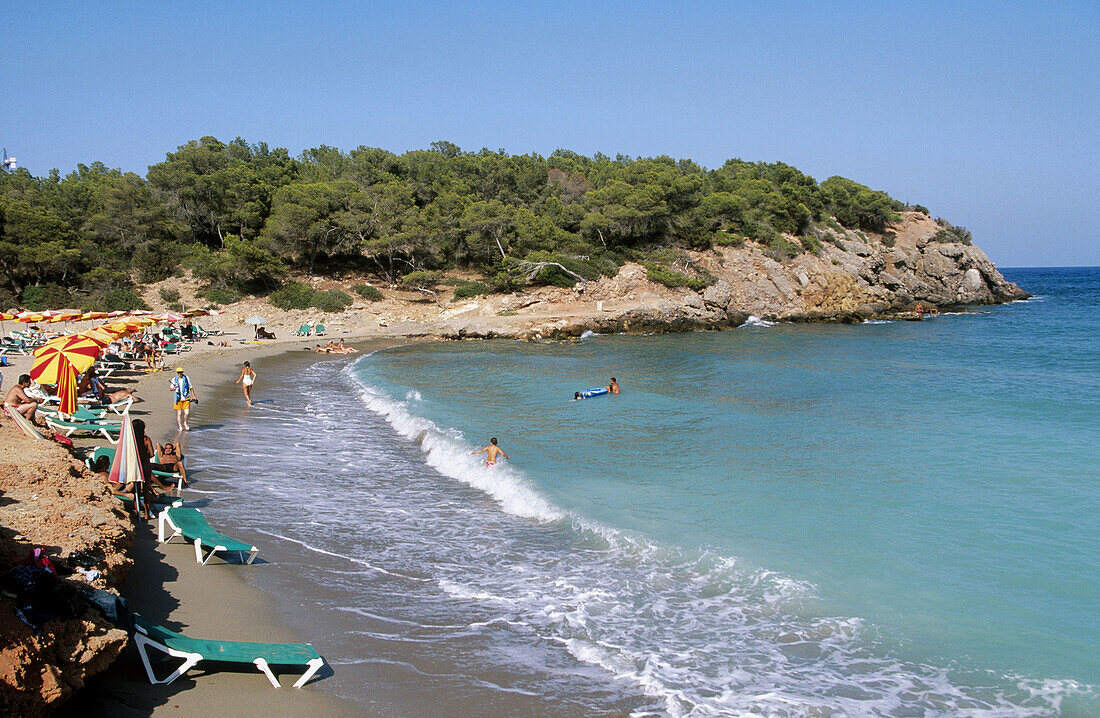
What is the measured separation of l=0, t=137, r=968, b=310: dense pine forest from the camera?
41.9 meters

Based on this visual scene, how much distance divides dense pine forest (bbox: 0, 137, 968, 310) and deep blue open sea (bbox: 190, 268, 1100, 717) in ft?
91.6

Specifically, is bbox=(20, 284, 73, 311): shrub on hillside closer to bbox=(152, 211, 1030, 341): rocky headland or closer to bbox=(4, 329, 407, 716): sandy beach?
bbox=(152, 211, 1030, 341): rocky headland

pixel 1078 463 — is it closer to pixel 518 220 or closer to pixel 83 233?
pixel 518 220

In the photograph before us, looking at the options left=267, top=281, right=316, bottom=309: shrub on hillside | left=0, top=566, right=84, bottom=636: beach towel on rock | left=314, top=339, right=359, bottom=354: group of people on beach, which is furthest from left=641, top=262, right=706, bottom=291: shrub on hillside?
left=0, top=566, right=84, bottom=636: beach towel on rock

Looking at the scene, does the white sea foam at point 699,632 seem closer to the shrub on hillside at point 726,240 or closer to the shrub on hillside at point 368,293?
the shrub on hillside at point 368,293

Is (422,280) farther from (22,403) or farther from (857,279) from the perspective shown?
(22,403)

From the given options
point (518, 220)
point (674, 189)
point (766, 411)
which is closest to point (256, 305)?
point (518, 220)

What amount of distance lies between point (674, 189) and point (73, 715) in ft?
162

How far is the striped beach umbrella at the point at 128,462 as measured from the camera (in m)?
8.37

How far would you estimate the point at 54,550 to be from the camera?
5.34m

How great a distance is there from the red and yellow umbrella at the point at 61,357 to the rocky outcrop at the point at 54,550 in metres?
3.62

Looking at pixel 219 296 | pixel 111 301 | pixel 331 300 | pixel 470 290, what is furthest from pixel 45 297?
pixel 470 290

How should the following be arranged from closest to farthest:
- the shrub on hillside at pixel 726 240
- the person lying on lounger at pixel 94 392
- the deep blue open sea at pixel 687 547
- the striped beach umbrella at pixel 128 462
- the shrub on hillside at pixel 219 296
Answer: the deep blue open sea at pixel 687 547 < the striped beach umbrella at pixel 128 462 < the person lying on lounger at pixel 94 392 < the shrub on hillside at pixel 219 296 < the shrub on hillside at pixel 726 240

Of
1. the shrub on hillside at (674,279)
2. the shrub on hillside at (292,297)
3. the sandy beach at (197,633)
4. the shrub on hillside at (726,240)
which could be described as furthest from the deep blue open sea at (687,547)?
the shrub on hillside at (726,240)
